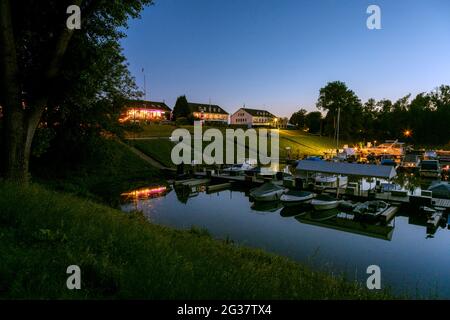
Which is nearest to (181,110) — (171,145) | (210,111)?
(171,145)

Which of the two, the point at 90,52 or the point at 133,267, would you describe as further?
the point at 90,52

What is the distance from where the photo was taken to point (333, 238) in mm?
17422

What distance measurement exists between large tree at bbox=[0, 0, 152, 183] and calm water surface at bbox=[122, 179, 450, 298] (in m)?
10.3

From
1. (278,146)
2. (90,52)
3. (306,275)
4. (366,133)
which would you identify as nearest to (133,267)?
(306,275)

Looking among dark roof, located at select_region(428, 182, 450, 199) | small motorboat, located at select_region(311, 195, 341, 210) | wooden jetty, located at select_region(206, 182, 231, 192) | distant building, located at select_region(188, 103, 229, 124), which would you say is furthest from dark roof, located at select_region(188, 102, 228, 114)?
dark roof, located at select_region(428, 182, 450, 199)

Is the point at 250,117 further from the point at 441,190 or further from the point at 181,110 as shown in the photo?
the point at 441,190

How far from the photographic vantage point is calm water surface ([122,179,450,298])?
42.6 ft

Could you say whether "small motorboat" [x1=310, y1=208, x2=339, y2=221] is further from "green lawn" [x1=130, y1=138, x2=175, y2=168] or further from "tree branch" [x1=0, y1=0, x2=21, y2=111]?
"green lawn" [x1=130, y1=138, x2=175, y2=168]

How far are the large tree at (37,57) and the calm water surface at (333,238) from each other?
10289mm

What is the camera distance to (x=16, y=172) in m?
10.6

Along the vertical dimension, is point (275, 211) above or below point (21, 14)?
below

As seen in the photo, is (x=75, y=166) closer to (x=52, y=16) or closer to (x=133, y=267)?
(x=52, y=16)

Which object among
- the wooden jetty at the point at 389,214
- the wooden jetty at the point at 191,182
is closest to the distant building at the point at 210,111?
the wooden jetty at the point at 191,182
